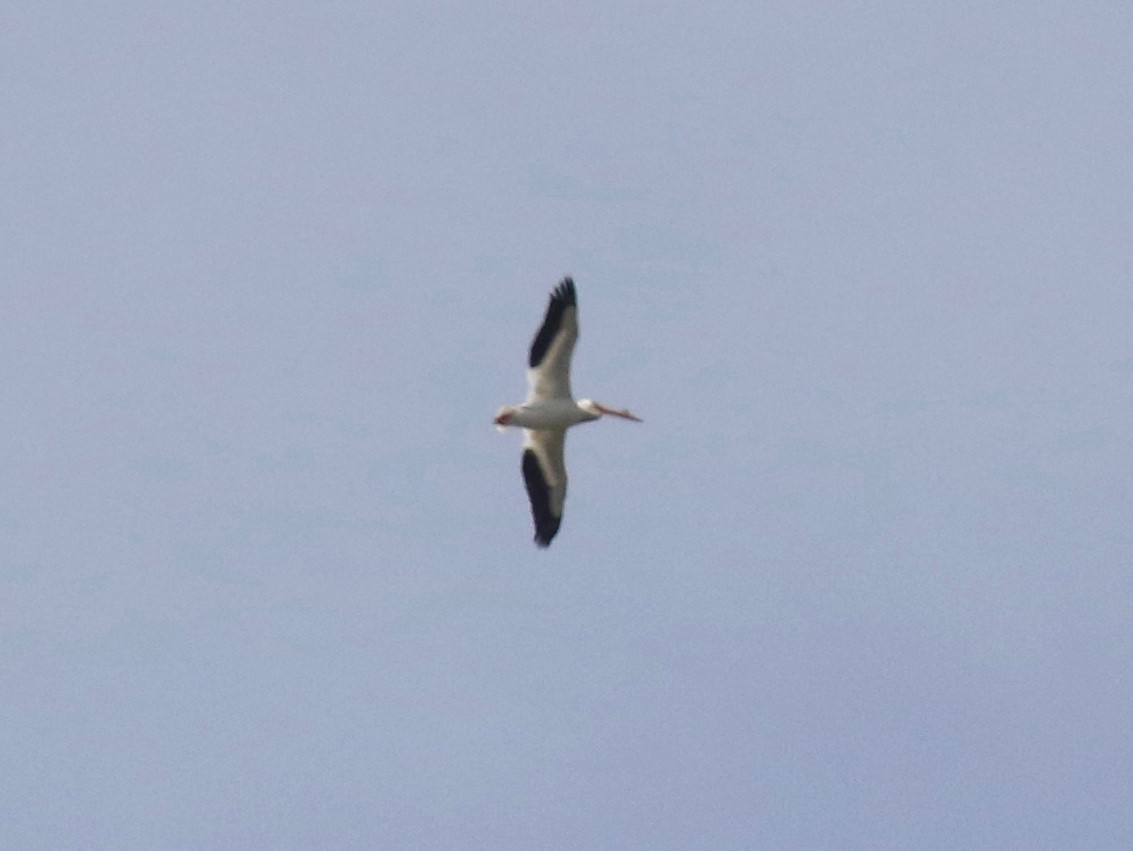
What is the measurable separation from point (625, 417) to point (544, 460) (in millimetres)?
2220

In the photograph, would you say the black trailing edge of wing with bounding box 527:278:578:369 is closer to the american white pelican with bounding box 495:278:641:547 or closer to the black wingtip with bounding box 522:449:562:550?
the american white pelican with bounding box 495:278:641:547

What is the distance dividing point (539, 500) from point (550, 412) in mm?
1660

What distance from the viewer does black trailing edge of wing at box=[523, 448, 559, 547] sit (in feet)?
148

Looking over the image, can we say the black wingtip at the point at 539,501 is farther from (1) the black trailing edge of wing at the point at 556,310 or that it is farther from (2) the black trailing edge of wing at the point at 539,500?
(1) the black trailing edge of wing at the point at 556,310

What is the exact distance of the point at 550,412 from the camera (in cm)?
4422

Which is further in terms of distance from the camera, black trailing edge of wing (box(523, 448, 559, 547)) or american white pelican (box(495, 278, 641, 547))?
black trailing edge of wing (box(523, 448, 559, 547))

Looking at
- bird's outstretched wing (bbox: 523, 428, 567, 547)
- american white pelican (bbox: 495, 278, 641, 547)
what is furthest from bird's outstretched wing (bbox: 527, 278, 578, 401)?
bird's outstretched wing (bbox: 523, 428, 567, 547)

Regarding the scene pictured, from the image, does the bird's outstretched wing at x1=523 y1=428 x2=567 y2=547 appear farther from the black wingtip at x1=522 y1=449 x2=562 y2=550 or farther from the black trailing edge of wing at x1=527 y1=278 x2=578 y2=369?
the black trailing edge of wing at x1=527 y1=278 x2=578 y2=369

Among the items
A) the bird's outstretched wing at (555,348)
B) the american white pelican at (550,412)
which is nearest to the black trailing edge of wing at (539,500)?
the american white pelican at (550,412)

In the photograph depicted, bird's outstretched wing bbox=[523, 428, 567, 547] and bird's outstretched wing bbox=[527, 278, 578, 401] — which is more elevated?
bird's outstretched wing bbox=[527, 278, 578, 401]

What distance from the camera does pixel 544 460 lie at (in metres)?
45.0

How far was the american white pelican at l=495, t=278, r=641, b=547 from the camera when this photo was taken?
1713 inches

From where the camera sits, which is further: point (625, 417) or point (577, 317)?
point (625, 417)

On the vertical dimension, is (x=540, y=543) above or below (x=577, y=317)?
below
